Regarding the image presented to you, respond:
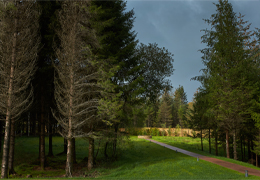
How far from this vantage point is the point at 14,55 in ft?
36.3

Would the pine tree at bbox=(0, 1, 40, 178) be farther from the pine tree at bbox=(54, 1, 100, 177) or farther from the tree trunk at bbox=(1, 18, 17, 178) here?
the pine tree at bbox=(54, 1, 100, 177)

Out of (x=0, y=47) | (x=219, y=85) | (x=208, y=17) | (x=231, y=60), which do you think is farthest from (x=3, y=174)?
(x=208, y=17)

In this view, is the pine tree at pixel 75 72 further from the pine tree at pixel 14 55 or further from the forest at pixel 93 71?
the pine tree at pixel 14 55

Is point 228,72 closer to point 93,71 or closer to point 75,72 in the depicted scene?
point 93,71

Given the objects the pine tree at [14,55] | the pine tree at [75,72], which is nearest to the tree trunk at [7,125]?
the pine tree at [14,55]

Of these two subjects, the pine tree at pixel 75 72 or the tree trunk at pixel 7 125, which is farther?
the pine tree at pixel 75 72

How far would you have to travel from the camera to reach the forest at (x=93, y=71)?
36.0 ft

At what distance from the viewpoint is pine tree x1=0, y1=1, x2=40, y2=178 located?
10.6 metres

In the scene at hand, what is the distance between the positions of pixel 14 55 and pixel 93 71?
4.45 m

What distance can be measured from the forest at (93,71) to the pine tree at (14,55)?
0.05 meters

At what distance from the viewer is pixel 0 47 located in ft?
36.1

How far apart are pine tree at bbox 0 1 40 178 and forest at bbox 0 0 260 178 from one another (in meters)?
0.05

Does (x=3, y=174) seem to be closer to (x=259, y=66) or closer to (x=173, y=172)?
(x=173, y=172)

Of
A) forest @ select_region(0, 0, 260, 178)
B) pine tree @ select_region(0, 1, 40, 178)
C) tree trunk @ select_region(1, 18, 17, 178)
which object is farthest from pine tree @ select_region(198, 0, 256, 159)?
tree trunk @ select_region(1, 18, 17, 178)
